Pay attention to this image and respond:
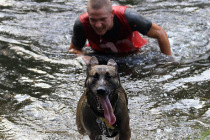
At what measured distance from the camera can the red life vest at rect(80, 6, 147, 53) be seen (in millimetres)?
6910

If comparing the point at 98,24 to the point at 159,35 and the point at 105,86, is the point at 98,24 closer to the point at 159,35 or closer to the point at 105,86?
the point at 159,35

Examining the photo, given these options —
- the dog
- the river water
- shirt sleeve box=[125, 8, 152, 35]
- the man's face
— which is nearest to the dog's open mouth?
the dog

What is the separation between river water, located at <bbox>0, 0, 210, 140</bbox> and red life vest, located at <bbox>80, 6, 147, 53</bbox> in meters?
0.22

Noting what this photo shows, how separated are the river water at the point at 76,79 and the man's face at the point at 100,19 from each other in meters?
0.77

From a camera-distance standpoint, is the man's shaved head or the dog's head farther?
the man's shaved head

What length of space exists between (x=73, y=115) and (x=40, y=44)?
10.3 feet

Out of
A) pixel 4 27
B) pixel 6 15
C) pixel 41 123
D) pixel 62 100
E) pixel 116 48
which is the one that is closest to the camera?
pixel 41 123

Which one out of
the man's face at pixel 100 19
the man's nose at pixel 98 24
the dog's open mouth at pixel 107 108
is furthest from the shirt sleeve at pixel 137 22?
the dog's open mouth at pixel 107 108

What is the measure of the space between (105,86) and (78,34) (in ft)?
11.7

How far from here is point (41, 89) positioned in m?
6.05

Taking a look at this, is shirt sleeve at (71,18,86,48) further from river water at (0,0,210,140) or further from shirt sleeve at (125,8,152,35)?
shirt sleeve at (125,8,152,35)

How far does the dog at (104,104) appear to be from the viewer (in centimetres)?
380

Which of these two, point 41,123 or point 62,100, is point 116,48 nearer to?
point 62,100

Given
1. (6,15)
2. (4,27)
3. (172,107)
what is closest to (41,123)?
(172,107)
